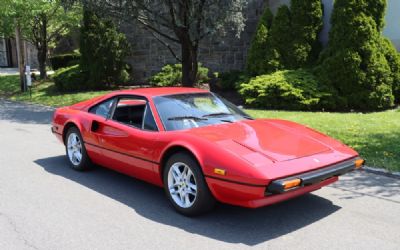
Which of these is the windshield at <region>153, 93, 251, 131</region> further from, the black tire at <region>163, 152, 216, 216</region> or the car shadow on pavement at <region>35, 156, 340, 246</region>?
the car shadow on pavement at <region>35, 156, 340, 246</region>

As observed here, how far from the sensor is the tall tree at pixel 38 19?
1695cm

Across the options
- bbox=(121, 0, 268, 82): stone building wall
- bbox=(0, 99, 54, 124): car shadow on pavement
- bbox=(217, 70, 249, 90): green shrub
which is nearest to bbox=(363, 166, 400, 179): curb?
bbox=(217, 70, 249, 90): green shrub

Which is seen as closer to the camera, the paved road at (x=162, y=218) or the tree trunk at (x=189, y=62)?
the paved road at (x=162, y=218)

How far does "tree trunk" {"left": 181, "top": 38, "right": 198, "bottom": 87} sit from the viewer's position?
1245 cm

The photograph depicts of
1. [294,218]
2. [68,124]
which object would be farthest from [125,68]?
[294,218]

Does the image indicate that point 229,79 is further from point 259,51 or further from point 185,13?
point 185,13

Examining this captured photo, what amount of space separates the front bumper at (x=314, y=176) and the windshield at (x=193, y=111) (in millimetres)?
1449

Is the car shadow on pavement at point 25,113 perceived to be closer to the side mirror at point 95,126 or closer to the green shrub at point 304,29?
the side mirror at point 95,126

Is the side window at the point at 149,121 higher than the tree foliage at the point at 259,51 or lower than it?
lower

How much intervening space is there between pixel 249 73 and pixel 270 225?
9.85 metres

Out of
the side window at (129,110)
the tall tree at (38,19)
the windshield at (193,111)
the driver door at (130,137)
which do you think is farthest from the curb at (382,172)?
the tall tree at (38,19)

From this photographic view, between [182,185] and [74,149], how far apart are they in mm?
2551

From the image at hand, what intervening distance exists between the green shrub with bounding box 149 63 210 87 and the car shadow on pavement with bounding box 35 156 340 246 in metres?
10.2

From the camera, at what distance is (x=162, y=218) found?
4.65 m
